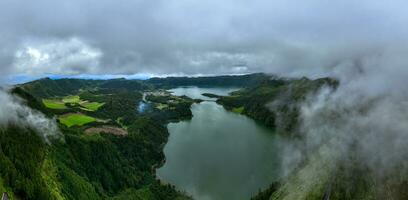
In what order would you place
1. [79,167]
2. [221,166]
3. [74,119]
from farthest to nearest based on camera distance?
1. [74,119]
2. [221,166]
3. [79,167]

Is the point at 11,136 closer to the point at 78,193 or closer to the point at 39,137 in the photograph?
the point at 39,137

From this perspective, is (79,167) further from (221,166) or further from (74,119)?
(74,119)

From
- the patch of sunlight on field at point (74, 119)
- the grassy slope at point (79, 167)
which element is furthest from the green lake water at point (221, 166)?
the patch of sunlight on field at point (74, 119)

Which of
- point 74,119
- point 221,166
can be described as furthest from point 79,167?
point 74,119

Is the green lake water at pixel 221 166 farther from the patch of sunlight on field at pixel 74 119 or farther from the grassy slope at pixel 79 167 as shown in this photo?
the patch of sunlight on field at pixel 74 119

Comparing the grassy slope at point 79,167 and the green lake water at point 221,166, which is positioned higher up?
the grassy slope at point 79,167

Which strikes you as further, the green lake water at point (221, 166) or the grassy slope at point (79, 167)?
the green lake water at point (221, 166)

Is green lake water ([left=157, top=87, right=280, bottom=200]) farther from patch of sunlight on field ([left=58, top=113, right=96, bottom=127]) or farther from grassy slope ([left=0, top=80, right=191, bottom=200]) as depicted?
patch of sunlight on field ([left=58, top=113, right=96, bottom=127])

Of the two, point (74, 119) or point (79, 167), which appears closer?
point (79, 167)

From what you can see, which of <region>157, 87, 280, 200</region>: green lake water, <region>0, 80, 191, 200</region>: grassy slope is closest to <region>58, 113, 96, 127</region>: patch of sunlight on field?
<region>0, 80, 191, 200</region>: grassy slope

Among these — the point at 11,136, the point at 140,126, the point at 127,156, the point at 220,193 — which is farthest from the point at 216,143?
the point at 11,136

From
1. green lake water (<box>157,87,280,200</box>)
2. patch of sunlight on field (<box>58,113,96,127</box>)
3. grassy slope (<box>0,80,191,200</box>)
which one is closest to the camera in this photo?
grassy slope (<box>0,80,191,200</box>)

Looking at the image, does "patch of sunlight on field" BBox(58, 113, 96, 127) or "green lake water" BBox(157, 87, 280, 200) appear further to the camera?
"patch of sunlight on field" BBox(58, 113, 96, 127)
